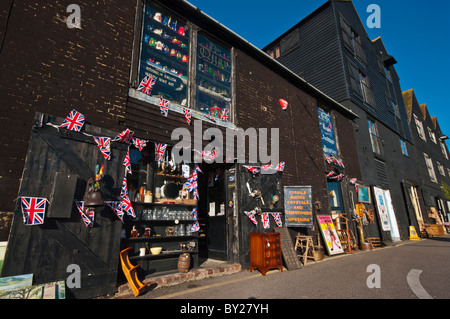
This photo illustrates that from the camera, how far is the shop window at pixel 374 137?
15062 millimetres

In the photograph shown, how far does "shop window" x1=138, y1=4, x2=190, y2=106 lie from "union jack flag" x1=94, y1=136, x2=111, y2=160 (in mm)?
1849

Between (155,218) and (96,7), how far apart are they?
5.10 metres

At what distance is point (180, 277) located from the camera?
4.96 metres

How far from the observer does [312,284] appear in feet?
15.5

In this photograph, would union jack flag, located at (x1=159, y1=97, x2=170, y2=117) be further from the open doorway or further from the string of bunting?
the string of bunting

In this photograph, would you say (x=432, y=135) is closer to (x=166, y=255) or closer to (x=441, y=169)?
(x=441, y=169)

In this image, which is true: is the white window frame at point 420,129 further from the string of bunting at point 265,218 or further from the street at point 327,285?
the string of bunting at point 265,218

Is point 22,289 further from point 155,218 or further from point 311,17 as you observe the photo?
point 311,17

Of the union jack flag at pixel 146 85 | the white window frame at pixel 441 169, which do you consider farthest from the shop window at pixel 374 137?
the white window frame at pixel 441 169

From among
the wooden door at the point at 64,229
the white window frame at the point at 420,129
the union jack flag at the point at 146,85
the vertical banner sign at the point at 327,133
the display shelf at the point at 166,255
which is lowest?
the display shelf at the point at 166,255

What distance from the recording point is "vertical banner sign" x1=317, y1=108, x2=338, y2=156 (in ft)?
38.1

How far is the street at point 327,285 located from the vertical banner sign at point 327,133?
6412 millimetres

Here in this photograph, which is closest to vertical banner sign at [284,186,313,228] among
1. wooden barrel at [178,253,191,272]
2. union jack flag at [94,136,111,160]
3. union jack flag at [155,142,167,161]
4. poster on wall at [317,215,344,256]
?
poster on wall at [317,215,344,256]
